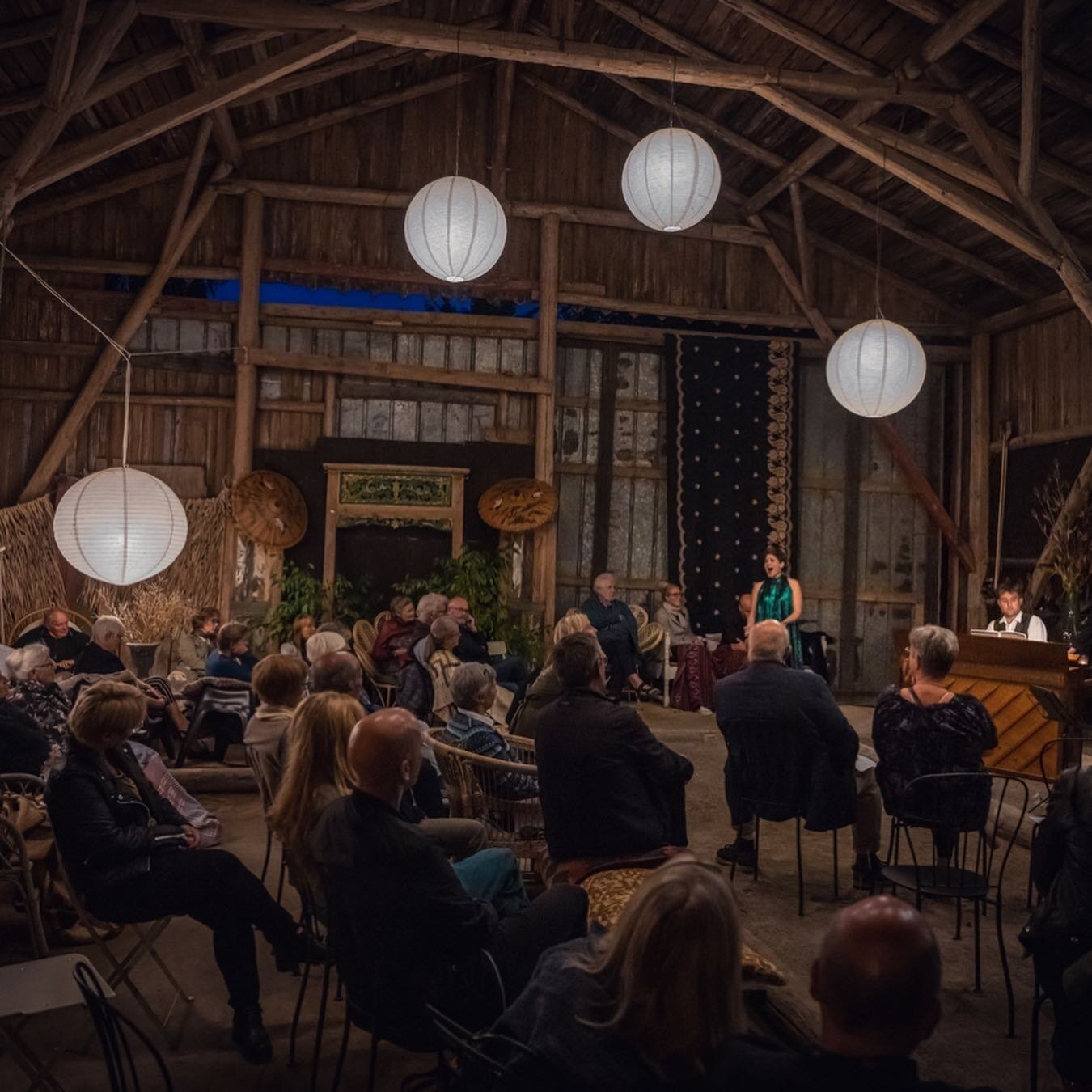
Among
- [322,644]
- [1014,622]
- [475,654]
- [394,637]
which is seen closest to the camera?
[322,644]

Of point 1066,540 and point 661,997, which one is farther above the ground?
point 1066,540

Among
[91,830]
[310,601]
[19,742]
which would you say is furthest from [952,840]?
[310,601]

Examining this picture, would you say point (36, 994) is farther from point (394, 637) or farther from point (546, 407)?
point (546, 407)

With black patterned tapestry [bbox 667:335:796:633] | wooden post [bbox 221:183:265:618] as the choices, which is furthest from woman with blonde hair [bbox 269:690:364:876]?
black patterned tapestry [bbox 667:335:796:633]

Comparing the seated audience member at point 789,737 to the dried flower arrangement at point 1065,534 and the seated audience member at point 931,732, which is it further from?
the dried flower arrangement at point 1065,534

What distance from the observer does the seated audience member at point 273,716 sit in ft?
10.8

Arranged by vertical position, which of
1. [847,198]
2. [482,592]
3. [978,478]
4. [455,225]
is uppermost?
[847,198]

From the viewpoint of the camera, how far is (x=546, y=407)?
8.97m

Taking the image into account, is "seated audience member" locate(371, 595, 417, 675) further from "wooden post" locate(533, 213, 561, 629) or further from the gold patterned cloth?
the gold patterned cloth

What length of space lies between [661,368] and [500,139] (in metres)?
2.42

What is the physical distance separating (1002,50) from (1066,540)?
11.9 feet

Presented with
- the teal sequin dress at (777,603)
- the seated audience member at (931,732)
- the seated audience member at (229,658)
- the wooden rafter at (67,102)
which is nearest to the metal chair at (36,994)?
the seated audience member at (931,732)

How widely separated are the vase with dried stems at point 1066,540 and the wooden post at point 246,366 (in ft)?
20.8

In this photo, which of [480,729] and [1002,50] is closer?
[480,729]
